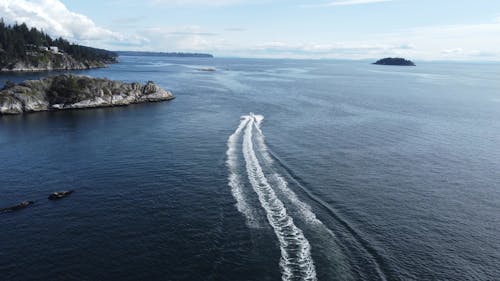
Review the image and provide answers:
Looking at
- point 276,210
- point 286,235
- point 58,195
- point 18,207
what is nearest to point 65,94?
point 58,195

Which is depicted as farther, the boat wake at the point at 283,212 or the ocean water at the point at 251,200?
the ocean water at the point at 251,200

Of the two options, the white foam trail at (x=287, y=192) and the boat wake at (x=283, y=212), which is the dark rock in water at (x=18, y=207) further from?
the white foam trail at (x=287, y=192)

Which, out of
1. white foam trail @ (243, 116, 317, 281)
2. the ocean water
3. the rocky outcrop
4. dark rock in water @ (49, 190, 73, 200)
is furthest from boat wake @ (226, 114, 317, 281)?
the rocky outcrop

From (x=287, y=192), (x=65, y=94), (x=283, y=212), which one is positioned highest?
(x=65, y=94)

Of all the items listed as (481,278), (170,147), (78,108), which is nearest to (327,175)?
(481,278)

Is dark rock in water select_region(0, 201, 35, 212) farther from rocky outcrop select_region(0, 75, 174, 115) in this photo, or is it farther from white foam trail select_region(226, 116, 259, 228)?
rocky outcrop select_region(0, 75, 174, 115)

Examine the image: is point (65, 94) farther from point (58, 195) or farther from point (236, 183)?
point (236, 183)

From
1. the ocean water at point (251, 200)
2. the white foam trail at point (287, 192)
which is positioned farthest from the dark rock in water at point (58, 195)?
the white foam trail at point (287, 192)
